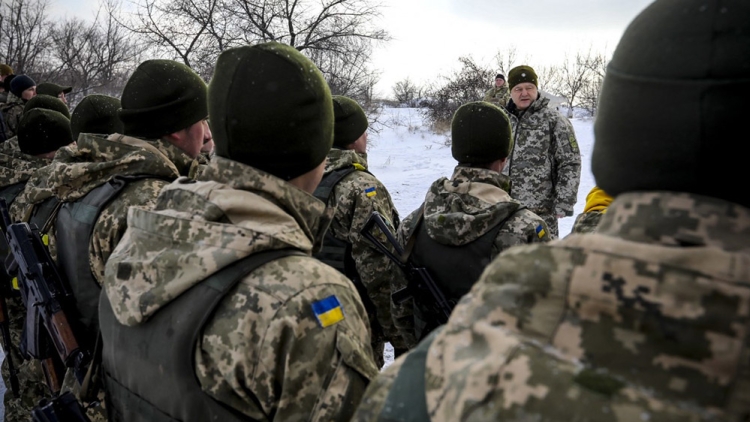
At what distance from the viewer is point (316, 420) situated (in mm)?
1258

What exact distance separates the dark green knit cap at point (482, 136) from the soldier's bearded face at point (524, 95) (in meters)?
2.48

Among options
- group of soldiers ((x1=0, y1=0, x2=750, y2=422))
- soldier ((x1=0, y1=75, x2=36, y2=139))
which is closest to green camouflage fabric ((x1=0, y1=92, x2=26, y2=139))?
soldier ((x1=0, y1=75, x2=36, y2=139))

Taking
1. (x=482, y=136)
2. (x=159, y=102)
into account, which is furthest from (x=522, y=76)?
(x=159, y=102)

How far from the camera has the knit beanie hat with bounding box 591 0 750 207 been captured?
74 centimetres

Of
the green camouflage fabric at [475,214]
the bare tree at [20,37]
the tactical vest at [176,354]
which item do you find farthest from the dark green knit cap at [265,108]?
the bare tree at [20,37]

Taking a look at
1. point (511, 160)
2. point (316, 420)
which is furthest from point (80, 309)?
point (511, 160)

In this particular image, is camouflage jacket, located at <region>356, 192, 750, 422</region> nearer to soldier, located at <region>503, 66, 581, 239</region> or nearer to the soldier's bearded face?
soldier, located at <region>503, 66, 581, 239</region>

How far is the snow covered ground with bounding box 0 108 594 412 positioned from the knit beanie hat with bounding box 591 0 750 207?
23.5ft

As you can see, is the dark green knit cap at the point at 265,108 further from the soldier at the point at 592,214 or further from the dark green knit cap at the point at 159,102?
the soldier at the point at 592,214

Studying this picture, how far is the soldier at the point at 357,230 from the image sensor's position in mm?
3514

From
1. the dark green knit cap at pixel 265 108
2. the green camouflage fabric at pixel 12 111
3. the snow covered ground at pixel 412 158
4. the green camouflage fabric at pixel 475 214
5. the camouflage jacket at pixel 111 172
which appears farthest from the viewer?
the snow covered ground at pixel 412 158

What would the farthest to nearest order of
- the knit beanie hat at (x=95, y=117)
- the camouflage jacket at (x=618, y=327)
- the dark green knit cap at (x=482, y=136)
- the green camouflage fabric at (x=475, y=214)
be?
the knit beanie hat at (x=95, y=117) < the dark green knit cap at (x=482, y=136) < the green camouflage fabric at (x=475, y=214) < the camouflage jacket at (x=618, y=327)

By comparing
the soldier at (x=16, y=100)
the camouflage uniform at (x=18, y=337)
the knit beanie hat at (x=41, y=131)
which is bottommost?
the camouflage uniform at (x=18, y=337)

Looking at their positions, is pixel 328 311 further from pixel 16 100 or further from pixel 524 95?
pixel 16 100
